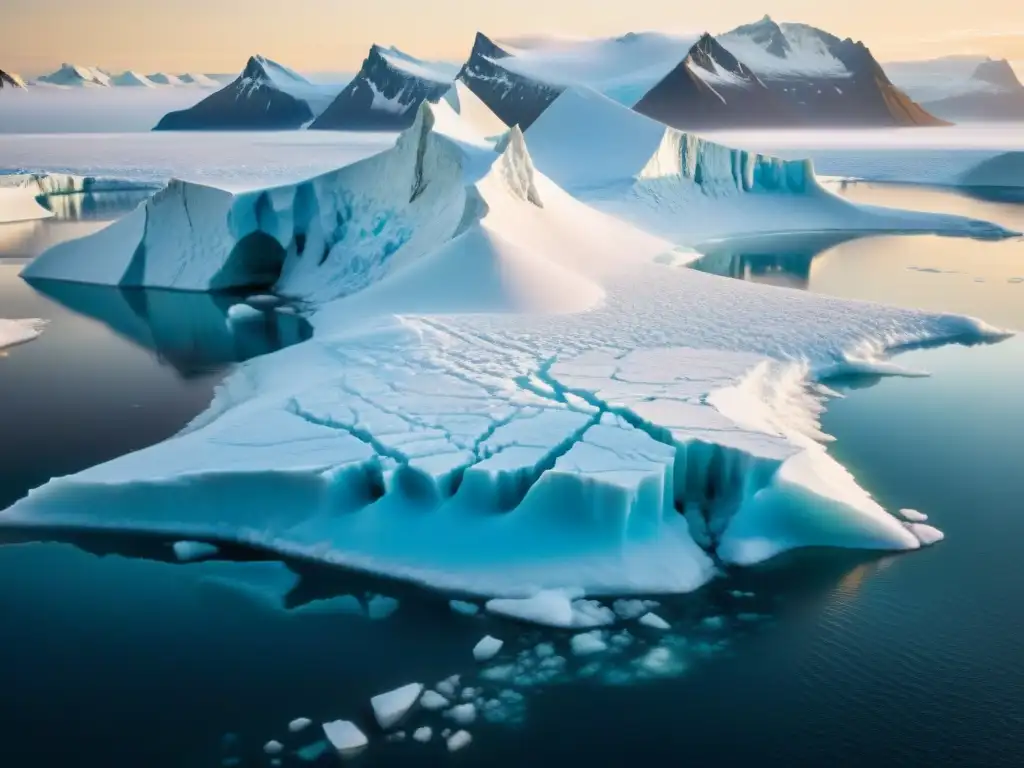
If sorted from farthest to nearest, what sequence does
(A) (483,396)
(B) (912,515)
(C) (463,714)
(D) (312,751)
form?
(A) (483,396), (B) (912,515), (C) (463,714), (D) (312,751)

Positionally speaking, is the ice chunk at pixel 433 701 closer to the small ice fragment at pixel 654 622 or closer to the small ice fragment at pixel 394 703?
the small ice fragment at pixel 394 703

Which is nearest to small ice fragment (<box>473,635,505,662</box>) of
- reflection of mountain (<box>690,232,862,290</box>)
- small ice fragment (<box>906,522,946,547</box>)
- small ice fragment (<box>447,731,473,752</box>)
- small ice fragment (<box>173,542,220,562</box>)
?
small ice fragment (<box>447,731,473,752</box>)

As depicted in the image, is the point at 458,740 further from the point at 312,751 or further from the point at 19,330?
the point at 19,330

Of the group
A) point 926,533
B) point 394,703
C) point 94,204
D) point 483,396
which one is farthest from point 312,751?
point 94,204

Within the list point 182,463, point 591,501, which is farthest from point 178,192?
point 591,501

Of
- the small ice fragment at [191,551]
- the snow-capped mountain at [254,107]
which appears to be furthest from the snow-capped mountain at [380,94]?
the small ice fragment at [191,551]

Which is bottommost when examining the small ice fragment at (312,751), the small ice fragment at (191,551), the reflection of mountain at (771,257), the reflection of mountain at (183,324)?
the small ice fragment at (312,751)
